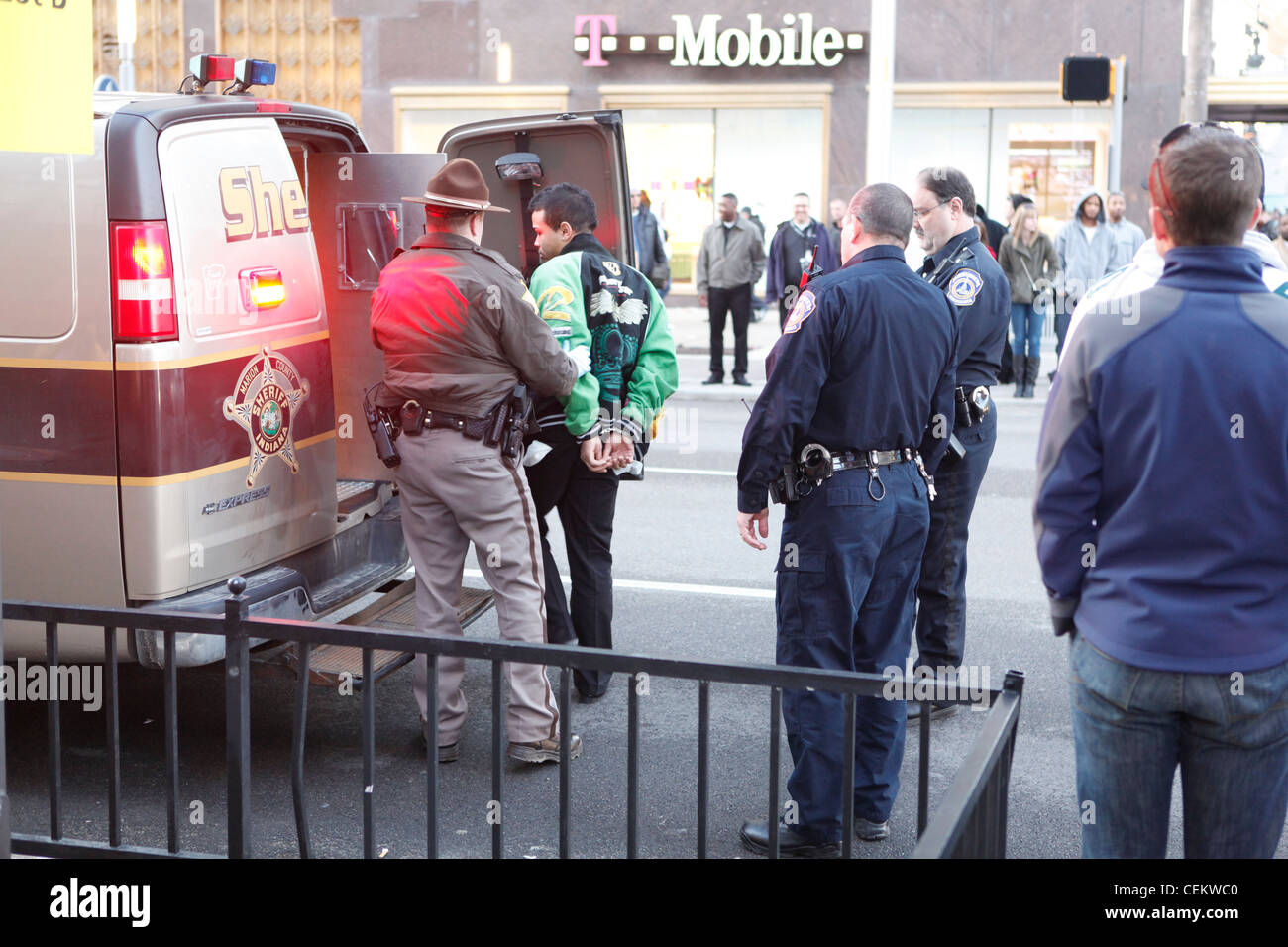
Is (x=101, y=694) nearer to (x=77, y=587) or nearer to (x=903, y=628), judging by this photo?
(x=77, y=587)

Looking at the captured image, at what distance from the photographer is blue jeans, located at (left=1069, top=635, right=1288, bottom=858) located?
2.77 m

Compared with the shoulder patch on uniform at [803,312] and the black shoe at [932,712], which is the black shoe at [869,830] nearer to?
the black shoe at [932,712]

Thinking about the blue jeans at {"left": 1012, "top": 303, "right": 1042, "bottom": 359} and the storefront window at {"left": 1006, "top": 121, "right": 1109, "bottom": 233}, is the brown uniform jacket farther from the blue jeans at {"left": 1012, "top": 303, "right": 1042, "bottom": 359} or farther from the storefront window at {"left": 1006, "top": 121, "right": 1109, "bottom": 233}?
the storefront window at {"left": 1006, "top": 121, "right": 1109, "bottom": 233}

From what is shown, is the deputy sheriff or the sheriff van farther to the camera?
the deputy sheriff

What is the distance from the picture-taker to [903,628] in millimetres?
4645

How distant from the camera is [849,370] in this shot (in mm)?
4457

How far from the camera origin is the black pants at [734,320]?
1544 centimetres

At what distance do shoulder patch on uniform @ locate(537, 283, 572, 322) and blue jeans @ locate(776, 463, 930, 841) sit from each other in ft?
4.88

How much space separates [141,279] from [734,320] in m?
11.3

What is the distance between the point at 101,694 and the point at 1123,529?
426cm

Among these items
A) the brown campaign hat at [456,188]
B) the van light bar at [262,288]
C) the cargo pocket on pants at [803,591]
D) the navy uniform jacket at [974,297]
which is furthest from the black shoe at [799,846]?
the van light bar at [262,288]

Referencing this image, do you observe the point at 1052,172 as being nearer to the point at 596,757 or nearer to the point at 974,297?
the point at 974,297

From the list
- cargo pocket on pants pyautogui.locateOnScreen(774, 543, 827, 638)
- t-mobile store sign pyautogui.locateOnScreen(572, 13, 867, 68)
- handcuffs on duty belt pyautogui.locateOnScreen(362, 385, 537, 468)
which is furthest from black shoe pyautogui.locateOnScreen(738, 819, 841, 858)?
t-mobile store sign pyautogui.locateOnScreen(572, 13, 867, 68)
